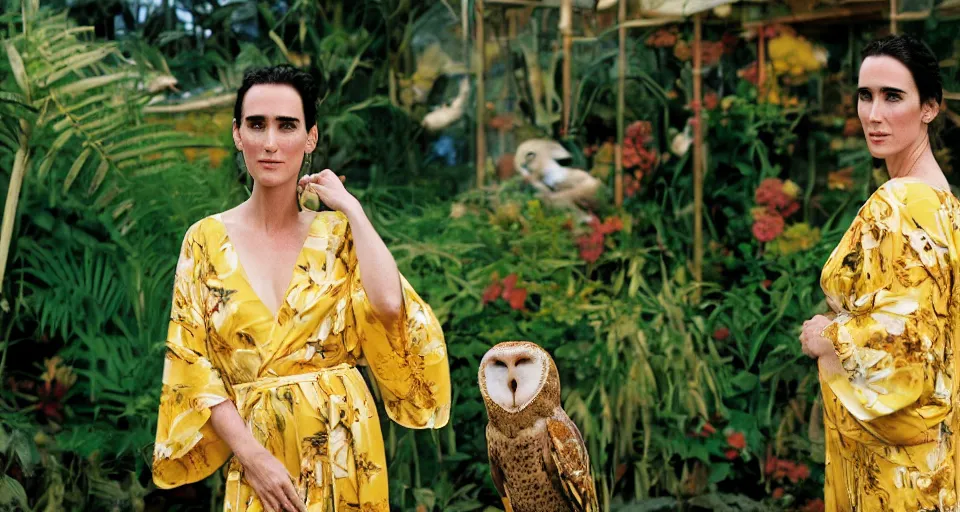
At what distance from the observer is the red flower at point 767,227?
5285mm

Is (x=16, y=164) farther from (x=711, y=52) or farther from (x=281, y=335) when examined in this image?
(x=711, y=52)

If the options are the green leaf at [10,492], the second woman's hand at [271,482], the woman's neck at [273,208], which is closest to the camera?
the second woman's hand at [271,482]

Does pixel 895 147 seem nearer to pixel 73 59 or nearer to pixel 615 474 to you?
pixel 615 474

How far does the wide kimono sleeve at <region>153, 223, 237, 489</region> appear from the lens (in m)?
2.82

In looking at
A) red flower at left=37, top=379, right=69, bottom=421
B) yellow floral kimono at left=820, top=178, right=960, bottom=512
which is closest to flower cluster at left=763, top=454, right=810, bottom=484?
yellow floral kimono at left=820, top=178, right=960, bottom=512

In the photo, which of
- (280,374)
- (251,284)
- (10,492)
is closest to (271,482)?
(280,374)

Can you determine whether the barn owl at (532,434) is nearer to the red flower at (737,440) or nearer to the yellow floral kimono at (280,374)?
the yellow floral kimono at (280,374)

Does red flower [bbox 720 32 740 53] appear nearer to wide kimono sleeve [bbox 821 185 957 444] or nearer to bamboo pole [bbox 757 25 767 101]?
bamboo pole [bbox 757 25 767 101]

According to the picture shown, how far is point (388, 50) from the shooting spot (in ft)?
17.8

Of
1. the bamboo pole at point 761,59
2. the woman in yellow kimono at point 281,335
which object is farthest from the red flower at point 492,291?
the woman in yellow kimono at point 281,335

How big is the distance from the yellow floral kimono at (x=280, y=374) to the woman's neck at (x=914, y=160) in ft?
3.90

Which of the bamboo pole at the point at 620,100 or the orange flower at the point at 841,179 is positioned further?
the bamboo pole at the point at 620,100

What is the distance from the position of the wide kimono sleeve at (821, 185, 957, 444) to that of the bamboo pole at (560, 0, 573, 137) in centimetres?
255

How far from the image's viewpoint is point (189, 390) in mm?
2814
